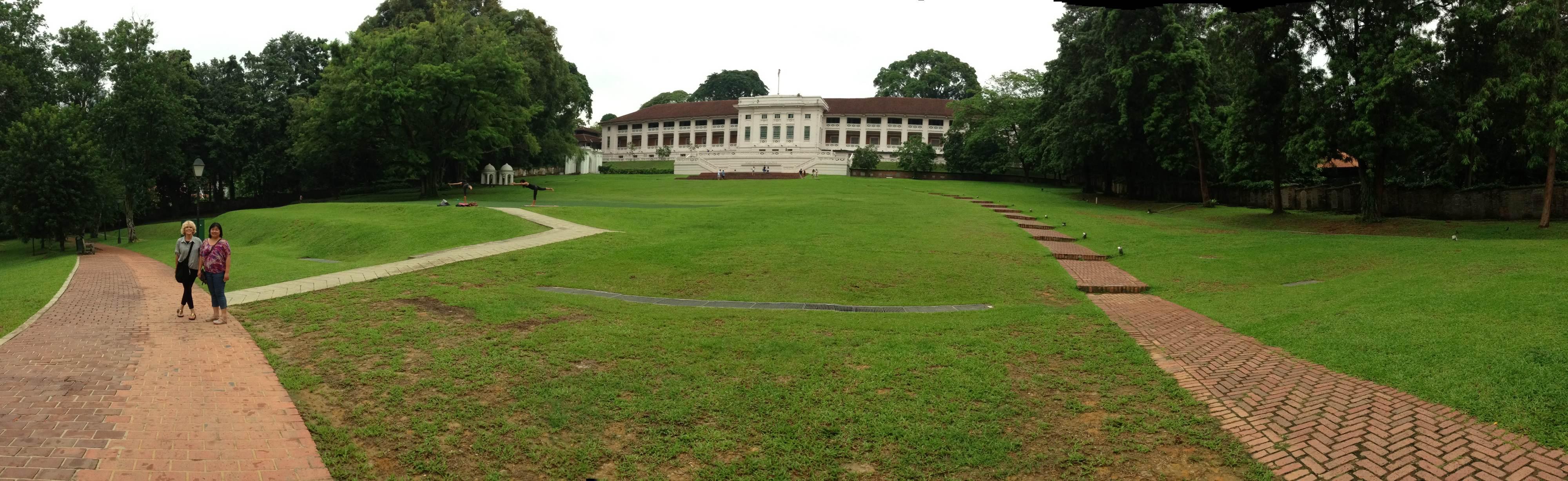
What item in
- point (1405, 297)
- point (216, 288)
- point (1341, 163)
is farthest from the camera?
point (1341, 163)

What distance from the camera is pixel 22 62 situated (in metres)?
43.0

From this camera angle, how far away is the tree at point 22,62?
40.1 meters

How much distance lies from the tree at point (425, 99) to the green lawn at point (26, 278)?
13.5 m

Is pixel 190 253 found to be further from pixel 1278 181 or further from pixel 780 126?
pixel 780 126

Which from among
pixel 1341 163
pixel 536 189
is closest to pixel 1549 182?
pixel 1341 163

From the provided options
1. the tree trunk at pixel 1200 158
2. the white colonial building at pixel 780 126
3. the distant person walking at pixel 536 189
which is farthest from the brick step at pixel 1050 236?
the white colonial building at pixel 780 126

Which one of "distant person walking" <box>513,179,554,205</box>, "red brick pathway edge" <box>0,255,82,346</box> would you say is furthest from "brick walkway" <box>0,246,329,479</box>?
"distant person walking" <box>513,179,554,205</box>

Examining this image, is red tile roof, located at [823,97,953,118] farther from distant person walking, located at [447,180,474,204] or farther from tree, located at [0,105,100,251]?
tree, located at [0,105,100,251]

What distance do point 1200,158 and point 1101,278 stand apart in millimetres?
22774

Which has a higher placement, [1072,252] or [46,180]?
[46,180]

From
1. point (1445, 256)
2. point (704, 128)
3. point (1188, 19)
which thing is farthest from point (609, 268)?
point (704, 128)

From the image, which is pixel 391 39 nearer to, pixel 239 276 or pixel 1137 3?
pixel 239 276

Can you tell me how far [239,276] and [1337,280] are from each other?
814 inches

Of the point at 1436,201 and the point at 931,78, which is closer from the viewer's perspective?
the point at 1436,201
